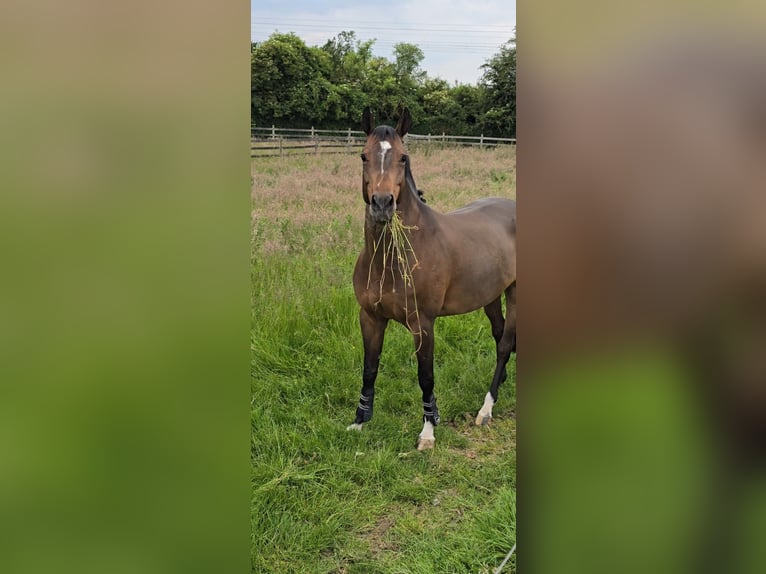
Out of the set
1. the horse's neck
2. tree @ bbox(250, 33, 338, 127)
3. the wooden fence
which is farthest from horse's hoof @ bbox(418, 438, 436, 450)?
tree @ bbox(250, 33, 338, 127)

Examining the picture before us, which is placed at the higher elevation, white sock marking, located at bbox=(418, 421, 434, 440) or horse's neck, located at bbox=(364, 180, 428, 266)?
horse's neck, located at bbox=(364, 180, 428, 266)

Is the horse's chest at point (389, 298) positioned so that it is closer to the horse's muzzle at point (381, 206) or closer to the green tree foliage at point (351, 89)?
the horse's muzzle at point (381, 206)

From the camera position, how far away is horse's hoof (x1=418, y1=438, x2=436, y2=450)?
2.36 meters

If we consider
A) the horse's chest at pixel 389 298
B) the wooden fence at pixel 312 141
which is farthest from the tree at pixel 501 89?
the horse's chest at pixel 389 298

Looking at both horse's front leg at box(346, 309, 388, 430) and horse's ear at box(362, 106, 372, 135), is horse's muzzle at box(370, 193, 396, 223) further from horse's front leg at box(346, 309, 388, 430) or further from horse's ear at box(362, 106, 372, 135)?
horse's front leg at box(346, 309, 388, 430)

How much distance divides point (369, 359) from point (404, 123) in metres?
1.03

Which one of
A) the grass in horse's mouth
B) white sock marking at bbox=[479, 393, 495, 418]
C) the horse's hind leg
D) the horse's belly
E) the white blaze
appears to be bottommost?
white sock marking at bbox=[479, 393, 495, 418]

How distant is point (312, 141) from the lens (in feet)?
8.13

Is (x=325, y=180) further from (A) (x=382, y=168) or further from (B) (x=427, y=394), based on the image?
(B) (x=427, y=394)

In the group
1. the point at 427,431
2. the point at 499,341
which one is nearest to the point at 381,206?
the point at 427,431

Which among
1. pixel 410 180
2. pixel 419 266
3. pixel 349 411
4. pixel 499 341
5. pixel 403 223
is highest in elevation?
pixel 410 180
